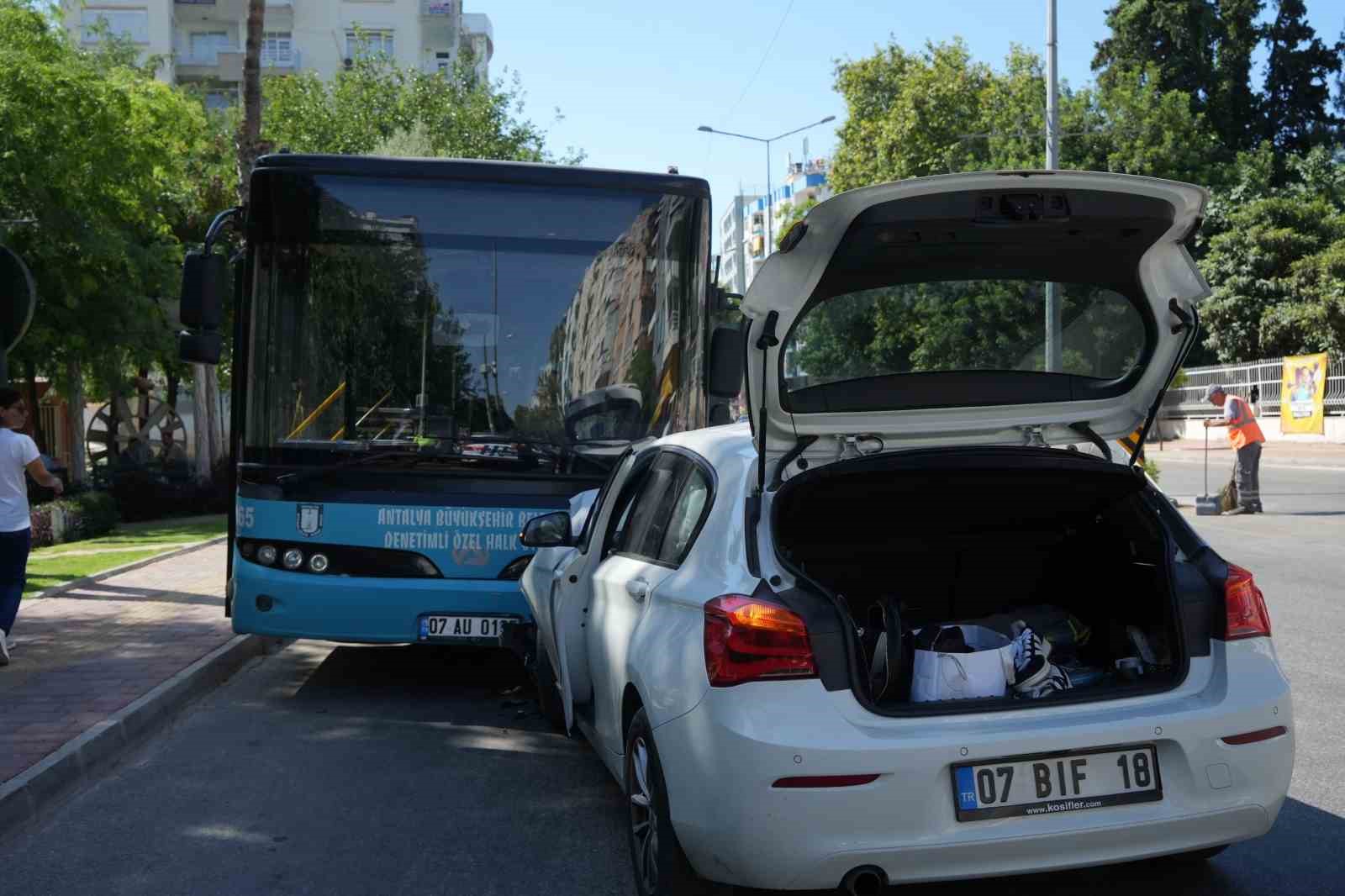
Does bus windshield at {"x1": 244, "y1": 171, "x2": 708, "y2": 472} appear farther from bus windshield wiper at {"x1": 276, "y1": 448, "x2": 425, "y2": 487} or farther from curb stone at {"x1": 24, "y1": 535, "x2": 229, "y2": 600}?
curb stone at {"x1": 24, "y1": 535, "x2": 229, "y2": 600}

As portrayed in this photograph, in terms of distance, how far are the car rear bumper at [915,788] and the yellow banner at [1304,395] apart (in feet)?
108

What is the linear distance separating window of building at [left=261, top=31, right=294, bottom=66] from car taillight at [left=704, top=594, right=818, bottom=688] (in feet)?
209

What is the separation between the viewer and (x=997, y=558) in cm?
523

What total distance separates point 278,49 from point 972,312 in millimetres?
63860

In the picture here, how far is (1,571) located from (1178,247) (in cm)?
689

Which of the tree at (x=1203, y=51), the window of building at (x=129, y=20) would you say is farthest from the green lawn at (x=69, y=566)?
the window of building at (x=129, y=20)

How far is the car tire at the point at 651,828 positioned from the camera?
161 inches

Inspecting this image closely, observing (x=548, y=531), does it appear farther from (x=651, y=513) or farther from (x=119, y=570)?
(x=119, y=570)

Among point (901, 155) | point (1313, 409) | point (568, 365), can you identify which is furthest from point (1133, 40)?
point (568, 365)

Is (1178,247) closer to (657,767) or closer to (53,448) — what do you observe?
(657,767)

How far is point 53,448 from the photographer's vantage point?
33.9m

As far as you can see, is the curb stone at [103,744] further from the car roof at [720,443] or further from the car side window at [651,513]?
the car roof at [720,443]

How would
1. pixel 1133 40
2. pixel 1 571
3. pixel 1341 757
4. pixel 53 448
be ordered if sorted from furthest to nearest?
pixel 1133 40 < pixel 53 448 < pixel 1 571 < pixel 1341 757

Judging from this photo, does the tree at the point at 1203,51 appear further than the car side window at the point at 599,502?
Yes
